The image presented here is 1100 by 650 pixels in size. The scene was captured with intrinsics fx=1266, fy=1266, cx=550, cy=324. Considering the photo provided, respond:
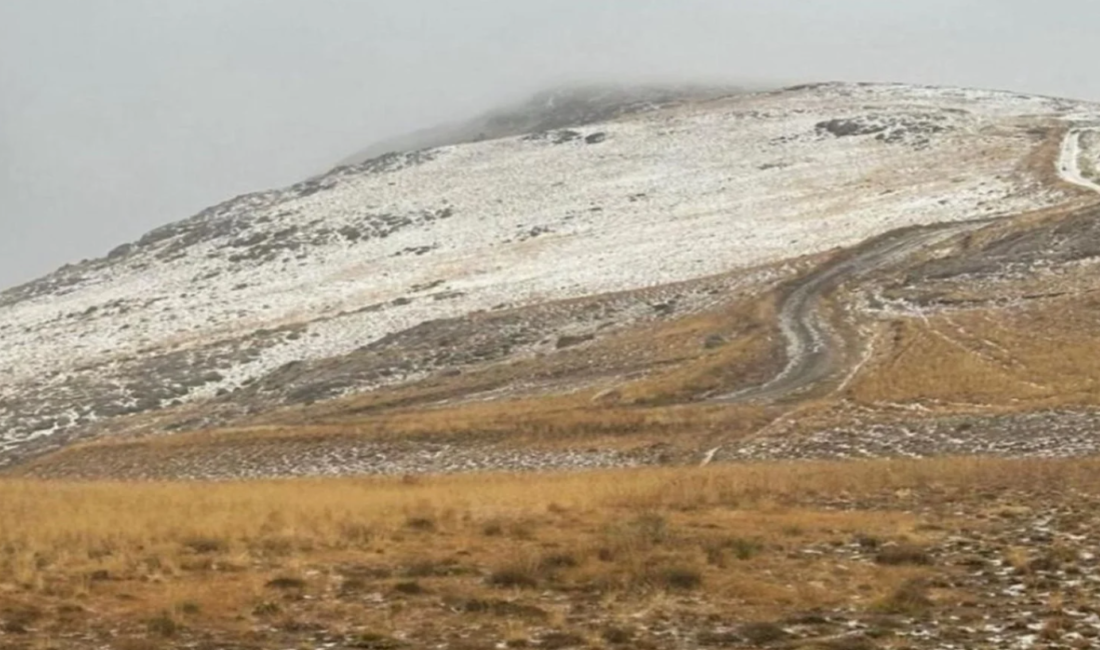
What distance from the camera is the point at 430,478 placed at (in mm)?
30938

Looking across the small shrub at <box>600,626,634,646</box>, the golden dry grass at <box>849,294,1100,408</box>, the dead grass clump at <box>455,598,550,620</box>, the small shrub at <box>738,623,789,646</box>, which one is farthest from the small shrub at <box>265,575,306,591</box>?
the golden dry grass at <box>849,294,1100,408</box>

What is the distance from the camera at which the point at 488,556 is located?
60.0 feet

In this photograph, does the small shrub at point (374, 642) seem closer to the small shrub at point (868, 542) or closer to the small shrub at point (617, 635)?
the small shrub at point (617, 635)

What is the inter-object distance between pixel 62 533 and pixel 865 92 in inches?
4529

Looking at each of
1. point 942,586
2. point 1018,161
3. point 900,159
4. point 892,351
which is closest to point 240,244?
point 900,159

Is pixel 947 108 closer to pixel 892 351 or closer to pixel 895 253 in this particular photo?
pixel 895 253

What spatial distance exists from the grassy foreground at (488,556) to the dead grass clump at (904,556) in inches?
1.6

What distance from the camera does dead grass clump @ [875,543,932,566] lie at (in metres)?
16.7

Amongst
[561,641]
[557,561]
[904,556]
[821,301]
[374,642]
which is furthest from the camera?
[821,301]

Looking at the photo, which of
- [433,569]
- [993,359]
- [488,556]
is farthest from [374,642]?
[993,359]

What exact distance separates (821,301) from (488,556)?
40988mm

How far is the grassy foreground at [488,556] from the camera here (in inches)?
551

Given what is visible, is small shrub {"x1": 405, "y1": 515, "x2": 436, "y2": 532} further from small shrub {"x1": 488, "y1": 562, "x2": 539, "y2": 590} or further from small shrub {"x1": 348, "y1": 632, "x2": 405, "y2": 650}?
small shrub {"x1": 348, "y1": 632, "x2": 405, "y2": 650}

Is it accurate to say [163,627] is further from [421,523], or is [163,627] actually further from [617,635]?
[421,523]
